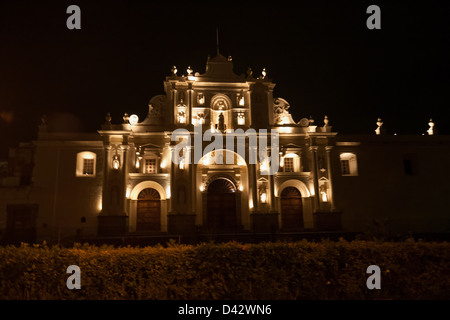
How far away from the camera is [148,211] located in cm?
3020

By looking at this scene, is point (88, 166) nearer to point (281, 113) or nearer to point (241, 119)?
point (241, 119)

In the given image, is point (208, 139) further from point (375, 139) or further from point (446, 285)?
point (446, 285)

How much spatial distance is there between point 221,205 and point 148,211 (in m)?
6.18

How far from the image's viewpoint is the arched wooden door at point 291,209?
30953 mm

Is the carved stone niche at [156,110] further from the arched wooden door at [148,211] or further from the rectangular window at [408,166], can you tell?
the rectangular window at [408,166]

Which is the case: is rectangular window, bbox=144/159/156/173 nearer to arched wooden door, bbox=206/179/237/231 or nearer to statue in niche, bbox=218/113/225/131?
arched wooden door, bbox=206/179/237/231

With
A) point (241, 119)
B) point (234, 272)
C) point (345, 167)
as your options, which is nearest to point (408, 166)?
point (345, 167)

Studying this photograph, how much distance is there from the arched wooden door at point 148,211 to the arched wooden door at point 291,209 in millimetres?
10688

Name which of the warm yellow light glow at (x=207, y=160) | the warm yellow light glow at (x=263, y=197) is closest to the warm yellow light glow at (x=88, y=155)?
the warm yellow light glow at (x=207, y=160)

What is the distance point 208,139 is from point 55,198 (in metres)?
13.4

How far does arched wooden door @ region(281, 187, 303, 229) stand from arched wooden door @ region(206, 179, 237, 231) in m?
4.31

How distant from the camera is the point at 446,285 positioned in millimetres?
9445

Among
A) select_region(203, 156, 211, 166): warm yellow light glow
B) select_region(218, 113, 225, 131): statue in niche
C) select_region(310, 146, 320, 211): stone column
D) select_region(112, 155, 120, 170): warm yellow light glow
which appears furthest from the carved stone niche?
select_region(310, 146, 320, 211): stone column
